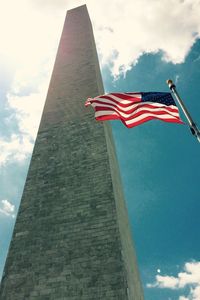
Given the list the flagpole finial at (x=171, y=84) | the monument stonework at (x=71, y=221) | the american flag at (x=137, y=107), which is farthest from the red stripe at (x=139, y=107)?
the monument stonework at (x=71, y=221)

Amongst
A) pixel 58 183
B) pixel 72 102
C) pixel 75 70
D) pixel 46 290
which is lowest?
pixel 46 290

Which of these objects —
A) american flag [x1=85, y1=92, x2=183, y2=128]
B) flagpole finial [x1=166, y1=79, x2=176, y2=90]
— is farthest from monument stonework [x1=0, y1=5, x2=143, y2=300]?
flagpole finial [x1=166, y1=79, x2=176, y2=90]

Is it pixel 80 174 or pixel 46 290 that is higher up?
pixel 80 174

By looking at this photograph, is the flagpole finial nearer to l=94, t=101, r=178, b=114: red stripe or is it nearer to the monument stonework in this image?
l=94, t=101, r=178, b=114: red stripe

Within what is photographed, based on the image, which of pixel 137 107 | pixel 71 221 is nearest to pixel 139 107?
pixel 137 107

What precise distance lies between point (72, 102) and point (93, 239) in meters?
7.52

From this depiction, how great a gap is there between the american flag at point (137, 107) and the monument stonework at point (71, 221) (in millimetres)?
2856

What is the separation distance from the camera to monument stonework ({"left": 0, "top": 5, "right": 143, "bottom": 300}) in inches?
348

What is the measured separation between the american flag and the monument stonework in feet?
9.37

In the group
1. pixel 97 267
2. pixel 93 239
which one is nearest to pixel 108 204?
pixel 93 239

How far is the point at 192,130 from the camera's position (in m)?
6.77

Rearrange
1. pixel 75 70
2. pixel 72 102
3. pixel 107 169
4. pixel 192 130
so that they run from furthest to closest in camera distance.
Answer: pixel 75 70 → pixel 72 102 → pixel 107 169 → pixel 192 130

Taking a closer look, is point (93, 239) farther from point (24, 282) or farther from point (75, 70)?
point (75, 70)

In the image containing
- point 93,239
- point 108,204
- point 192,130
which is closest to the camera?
point 192,130
